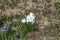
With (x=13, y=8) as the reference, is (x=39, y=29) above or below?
below

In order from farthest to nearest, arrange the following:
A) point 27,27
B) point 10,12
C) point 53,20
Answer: point 10,12 → point 53,20 → point 27,27

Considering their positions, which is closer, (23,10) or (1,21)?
(1,21)

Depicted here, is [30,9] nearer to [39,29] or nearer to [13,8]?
[13,8]

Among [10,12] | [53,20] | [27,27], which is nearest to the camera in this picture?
[27,27]

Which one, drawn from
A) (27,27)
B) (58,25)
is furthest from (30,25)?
(58,25)

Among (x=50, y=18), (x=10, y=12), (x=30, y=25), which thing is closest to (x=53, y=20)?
(x=50, y=18)

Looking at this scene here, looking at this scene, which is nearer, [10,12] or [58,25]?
[58,25]

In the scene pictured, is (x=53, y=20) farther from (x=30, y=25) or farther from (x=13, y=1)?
(x=13, y=1)

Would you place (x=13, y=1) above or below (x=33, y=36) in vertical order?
above
